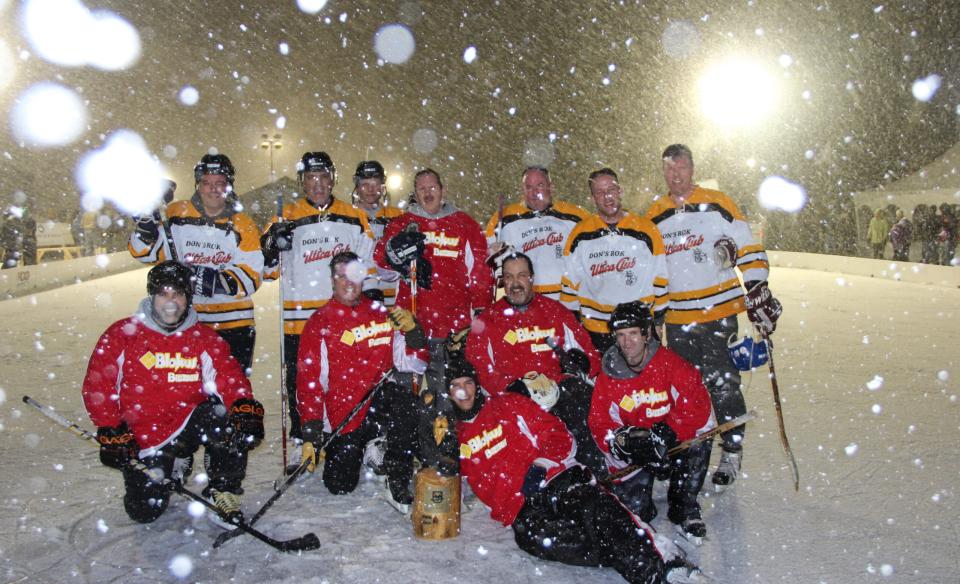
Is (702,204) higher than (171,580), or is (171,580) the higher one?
(702,204)

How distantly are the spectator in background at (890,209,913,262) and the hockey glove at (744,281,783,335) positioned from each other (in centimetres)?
1553

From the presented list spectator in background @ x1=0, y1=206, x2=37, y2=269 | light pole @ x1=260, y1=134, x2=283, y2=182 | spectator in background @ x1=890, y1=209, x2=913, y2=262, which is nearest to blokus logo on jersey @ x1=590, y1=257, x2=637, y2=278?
spectator in background @ x1=890, y1=209, x2=913, y2=262

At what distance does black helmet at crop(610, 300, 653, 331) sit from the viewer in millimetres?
3803

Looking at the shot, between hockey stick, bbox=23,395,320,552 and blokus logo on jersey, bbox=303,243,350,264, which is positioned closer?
hockey stick, bbox=23,395,320,552

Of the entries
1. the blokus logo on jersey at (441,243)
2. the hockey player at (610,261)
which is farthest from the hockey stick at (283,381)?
the hockey player at (610,261)

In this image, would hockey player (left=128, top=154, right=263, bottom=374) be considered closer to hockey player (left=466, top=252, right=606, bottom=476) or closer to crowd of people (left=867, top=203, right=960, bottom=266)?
hockey player (left=466, top=252, right=606, bottom=476)

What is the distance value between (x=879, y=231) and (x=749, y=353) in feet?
55.5

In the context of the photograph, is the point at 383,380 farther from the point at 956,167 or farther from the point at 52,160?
the point at 52,160

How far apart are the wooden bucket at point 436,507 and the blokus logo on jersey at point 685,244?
2206 millimetres

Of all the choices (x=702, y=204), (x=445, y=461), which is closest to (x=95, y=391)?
(x=445, y=461)

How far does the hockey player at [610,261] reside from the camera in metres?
4.91

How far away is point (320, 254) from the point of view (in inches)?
206

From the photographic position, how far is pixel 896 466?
4.59 metres

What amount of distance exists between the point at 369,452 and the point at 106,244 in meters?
19.0
